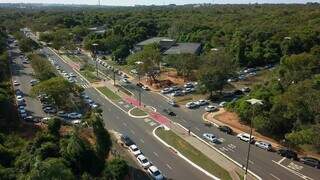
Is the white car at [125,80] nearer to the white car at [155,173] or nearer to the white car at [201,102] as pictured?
the white car at [201,102]

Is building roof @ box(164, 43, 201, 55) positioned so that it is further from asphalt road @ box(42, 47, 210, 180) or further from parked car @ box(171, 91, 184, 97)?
asphalt road @ box(42, 47, 210, 180)

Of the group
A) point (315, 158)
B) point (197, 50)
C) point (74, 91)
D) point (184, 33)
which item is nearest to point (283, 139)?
point (315, 158)

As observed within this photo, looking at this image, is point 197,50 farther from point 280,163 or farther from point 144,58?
point 280,163

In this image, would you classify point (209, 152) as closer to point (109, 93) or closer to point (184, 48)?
point (109, 93)

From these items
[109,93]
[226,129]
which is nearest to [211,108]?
[226,129]

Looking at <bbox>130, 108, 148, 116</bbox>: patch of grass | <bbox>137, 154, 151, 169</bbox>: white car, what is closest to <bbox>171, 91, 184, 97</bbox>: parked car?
<bbox>130, 108, 148, 116</bbox>: patch of grass

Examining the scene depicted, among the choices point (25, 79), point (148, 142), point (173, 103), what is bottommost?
point (25, 79)
